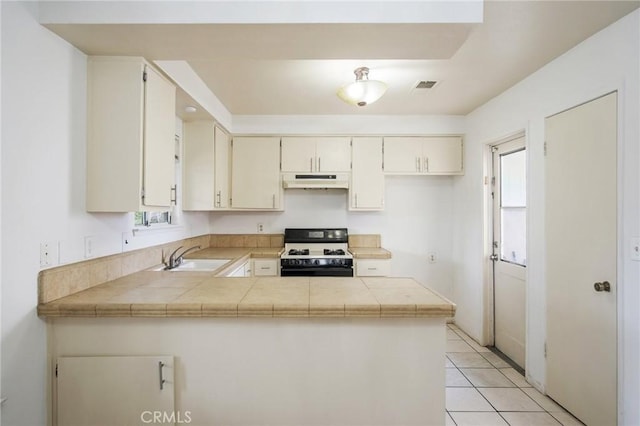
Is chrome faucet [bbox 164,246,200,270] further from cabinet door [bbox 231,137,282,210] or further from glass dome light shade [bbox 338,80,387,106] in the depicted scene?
glass dome light shade [bbox 338,80,387,106]

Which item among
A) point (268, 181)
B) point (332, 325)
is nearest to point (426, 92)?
point (268, 181)

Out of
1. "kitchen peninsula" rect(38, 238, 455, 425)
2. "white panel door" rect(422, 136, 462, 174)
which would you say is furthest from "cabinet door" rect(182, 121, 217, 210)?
"white panel door" rect(422, 136, 462, 174)

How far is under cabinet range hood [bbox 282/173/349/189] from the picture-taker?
11.0 feet

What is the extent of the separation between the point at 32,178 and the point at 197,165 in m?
1.58

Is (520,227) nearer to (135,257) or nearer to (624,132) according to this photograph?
(624,132)

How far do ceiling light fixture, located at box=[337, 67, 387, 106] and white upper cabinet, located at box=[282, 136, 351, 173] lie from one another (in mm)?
1197

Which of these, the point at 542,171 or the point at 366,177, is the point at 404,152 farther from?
the point at 542,171

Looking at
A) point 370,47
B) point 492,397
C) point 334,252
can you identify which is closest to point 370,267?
point 334,252

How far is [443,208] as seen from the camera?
12.3 feet

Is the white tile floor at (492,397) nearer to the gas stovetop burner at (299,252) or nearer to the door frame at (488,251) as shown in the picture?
the door frame at (488,251)

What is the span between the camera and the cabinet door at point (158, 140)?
1.68m

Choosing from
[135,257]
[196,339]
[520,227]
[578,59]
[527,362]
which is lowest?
[527,362]

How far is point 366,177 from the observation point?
344 cm

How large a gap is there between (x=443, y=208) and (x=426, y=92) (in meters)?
1.61
